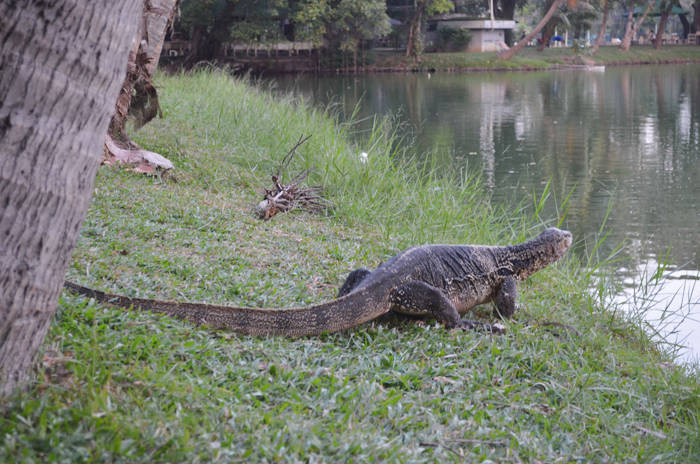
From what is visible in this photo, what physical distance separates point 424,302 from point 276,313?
95 cm

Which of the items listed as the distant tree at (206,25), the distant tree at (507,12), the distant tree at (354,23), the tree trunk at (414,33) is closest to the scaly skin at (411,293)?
the distant tree at (206,25)

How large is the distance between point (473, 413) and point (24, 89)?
2312 mm

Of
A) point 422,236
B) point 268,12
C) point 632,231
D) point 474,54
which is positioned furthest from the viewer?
point 474,54

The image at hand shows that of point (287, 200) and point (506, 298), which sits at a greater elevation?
point (287, 200)

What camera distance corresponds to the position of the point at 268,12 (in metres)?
38.8

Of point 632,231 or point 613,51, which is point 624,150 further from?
point 613,51

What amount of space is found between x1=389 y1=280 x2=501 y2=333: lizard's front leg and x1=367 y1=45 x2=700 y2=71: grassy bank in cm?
4481

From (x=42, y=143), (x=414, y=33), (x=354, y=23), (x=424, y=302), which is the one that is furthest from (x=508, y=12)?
(x=42, y=143)

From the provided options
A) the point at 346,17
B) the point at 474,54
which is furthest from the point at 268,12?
the point at 474,54

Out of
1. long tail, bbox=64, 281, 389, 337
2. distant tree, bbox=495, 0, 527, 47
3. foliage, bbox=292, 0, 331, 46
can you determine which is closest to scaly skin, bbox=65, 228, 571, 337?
long tail, bbox=64, 281, 389, 337

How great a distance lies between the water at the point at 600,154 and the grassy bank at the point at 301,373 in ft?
5.38

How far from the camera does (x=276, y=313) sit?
371 cm

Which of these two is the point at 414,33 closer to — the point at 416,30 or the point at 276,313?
the point at 416,30

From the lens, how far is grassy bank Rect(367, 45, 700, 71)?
48469 mm
